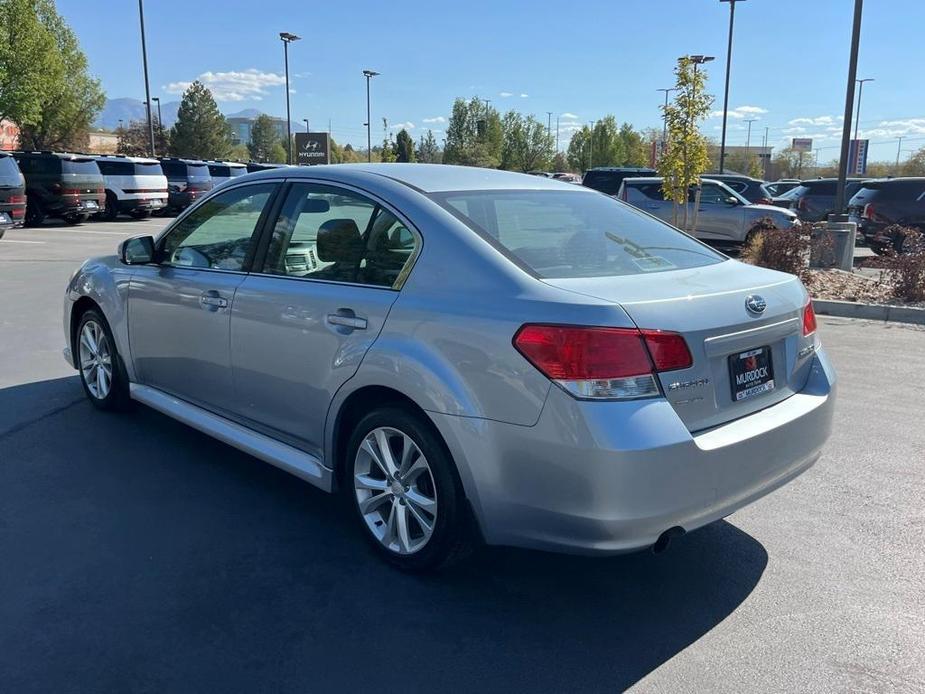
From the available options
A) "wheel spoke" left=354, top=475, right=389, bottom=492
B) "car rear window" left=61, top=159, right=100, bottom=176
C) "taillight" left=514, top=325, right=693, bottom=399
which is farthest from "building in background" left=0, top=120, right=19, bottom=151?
"taillight" left=514, top=325, right=693, bottom=399

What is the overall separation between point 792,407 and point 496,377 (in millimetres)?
1290

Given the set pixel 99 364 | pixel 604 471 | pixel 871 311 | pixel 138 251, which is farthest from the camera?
pixel 871 311

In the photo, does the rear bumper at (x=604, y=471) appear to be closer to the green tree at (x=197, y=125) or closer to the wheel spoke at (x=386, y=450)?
the wheel spoke at (x=386, y=450)

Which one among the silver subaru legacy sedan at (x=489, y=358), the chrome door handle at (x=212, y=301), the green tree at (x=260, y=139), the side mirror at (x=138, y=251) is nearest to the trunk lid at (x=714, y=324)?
the silver subaru legacy sedan at (x=489, y=358)

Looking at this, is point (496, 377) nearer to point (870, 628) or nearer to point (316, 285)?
point (316, 285)

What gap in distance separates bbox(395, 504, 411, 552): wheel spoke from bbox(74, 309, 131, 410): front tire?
262 cm

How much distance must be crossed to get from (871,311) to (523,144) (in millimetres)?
65633

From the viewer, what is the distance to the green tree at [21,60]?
119ft

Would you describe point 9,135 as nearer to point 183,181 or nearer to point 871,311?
point 183,181

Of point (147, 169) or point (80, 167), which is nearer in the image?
point (80, 167)

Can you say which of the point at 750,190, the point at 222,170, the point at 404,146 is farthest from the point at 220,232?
the point at 404,146

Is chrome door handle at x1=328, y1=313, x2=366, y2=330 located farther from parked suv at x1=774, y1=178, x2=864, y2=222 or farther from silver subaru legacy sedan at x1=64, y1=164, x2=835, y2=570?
parked suv at x1=774, y1=178, x2=864, y2=222

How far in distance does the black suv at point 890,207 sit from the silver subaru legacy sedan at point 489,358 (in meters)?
15.0

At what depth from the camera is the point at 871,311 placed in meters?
9.84
